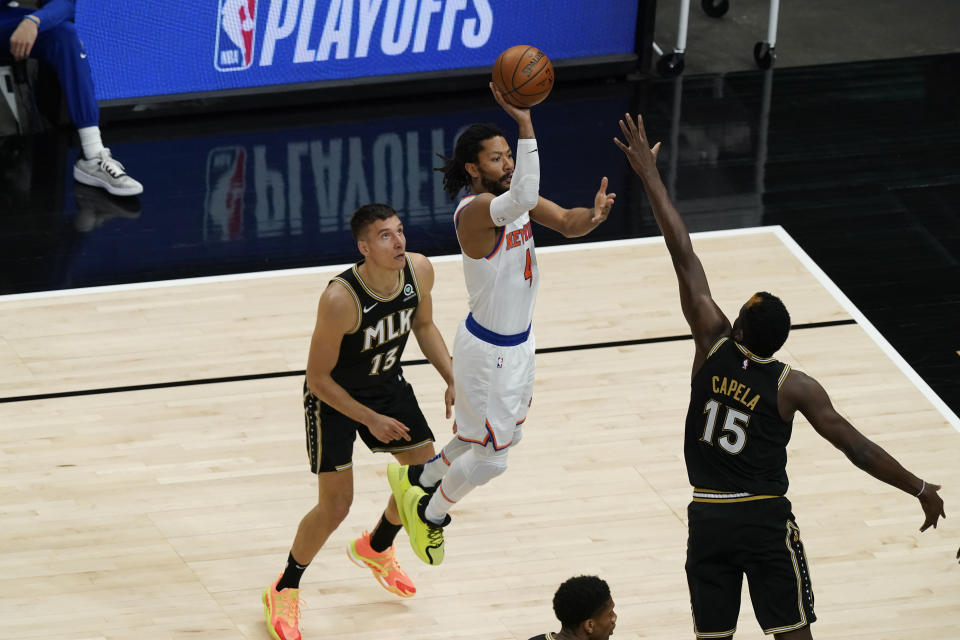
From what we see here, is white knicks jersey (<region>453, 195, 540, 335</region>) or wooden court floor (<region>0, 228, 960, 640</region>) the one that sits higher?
white knicks jersey (<region>453, 195, 540, 335</region>)

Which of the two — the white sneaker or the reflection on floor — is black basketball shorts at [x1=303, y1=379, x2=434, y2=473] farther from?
the white sneaker

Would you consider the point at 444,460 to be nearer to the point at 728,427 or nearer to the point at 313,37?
the point at 728,427

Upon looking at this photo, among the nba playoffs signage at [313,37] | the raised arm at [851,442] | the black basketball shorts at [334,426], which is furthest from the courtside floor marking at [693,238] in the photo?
the black basketball shorts at [334,426]

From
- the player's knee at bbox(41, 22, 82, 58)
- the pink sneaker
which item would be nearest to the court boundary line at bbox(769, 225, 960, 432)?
the pink sneaker

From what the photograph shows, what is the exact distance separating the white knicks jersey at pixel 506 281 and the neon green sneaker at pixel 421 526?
0.71 metres

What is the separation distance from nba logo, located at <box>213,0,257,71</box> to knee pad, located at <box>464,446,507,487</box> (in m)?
5.38

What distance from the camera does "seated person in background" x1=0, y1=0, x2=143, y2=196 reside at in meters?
8.72

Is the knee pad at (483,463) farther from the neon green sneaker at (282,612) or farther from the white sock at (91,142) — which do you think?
the white sock at (91,142)

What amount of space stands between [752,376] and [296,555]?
1.88 m

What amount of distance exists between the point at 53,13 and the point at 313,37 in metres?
1.89

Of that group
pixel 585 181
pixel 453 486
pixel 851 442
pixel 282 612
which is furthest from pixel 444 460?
pixel 585 181

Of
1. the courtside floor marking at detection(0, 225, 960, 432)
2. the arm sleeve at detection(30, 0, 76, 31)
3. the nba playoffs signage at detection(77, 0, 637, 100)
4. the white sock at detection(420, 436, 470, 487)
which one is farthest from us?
the nba playoffs signage at detection(77, 0, 637, 100)

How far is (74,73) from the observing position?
8766mm

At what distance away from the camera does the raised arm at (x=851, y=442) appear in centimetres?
423
